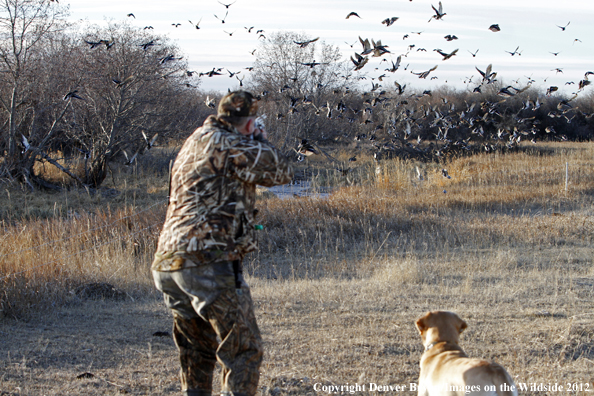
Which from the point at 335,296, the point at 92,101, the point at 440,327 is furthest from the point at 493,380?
the point at 92,101

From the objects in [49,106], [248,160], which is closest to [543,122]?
[49,106]

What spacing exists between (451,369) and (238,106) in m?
1.77

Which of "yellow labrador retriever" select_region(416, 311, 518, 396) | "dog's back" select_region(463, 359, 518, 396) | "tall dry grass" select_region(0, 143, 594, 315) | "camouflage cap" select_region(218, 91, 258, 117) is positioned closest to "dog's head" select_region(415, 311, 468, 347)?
"yellow labrador retriever" select_region(416, 311, 518, 396)

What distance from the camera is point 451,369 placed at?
9.43ft

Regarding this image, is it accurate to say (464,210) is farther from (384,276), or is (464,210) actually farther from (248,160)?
(248,160)

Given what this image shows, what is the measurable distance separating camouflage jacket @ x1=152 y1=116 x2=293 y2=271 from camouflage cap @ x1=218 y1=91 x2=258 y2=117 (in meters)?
0.09

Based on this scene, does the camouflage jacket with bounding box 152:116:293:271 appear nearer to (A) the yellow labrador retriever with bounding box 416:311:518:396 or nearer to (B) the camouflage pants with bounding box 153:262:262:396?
(B) the camouflage pants with bounding box 153:262:262:396

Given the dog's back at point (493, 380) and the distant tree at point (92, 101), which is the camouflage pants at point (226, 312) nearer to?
the dog's back at point (493, 380)

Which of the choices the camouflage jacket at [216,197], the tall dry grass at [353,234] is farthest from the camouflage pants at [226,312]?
the tall dry grass at [353,234]

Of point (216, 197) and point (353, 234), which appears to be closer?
point (216, 197)

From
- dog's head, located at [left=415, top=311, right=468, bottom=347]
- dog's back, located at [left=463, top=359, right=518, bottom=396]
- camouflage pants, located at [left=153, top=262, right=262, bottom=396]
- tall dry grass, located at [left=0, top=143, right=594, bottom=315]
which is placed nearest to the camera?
dog's back, located at [left=463, top=359, right=518, bottom=396]

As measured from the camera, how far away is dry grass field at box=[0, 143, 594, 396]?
4316 millimetres

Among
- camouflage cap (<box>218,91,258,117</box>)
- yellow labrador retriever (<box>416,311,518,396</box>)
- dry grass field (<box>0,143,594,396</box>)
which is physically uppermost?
camouflage cap (<box>218,91,258,117</box>)

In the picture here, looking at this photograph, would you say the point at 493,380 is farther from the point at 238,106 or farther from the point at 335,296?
the point at 335,296
